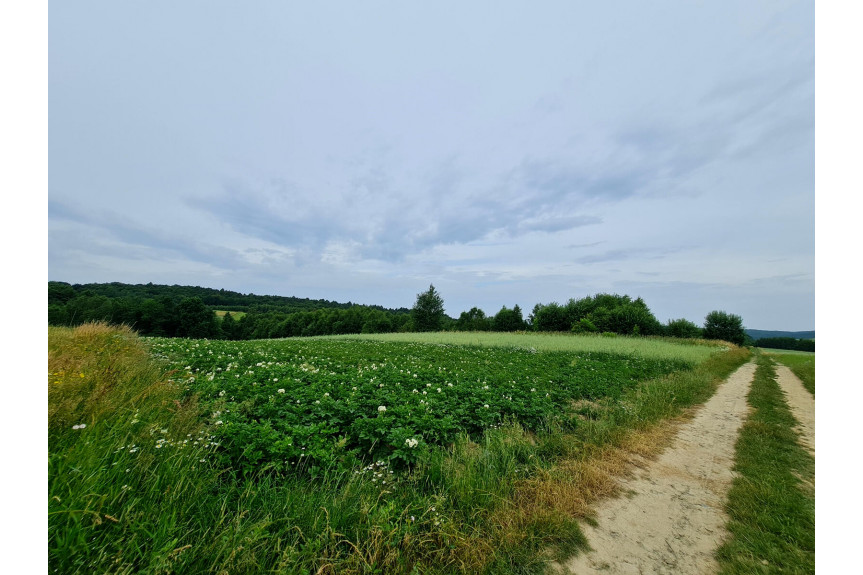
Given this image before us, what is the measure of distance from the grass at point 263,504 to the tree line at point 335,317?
3638 cm

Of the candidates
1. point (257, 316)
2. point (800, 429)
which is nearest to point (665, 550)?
point (800, 429)

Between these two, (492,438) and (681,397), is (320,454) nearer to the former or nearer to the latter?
(492,438)

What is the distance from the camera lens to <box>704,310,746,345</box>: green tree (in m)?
54.3

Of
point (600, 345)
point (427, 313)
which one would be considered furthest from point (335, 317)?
point (600, 345)

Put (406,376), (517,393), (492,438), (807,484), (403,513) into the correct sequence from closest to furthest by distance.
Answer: (403,513)
(807,484)
(492,438)
(517,393)
(406,376)

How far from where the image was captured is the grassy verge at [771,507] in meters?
3.27

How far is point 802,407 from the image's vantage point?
10195mm

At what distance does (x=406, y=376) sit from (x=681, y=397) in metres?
9.57

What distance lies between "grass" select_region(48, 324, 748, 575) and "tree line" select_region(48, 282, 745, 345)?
3638cm

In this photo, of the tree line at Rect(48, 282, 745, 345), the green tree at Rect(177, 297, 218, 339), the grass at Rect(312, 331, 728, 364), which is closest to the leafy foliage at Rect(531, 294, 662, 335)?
the tree line at Rect(48, 282, 745, 345)

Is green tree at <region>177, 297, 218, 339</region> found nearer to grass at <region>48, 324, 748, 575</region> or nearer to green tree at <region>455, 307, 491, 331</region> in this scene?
green tree at <region>455, 307, 491, 331</region>

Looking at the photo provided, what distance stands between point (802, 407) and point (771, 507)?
9951 millimetres

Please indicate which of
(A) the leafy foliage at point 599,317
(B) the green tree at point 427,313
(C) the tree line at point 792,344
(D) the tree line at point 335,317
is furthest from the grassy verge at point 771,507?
(C) the tree line at point 792,344

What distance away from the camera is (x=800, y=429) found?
7.74 m
